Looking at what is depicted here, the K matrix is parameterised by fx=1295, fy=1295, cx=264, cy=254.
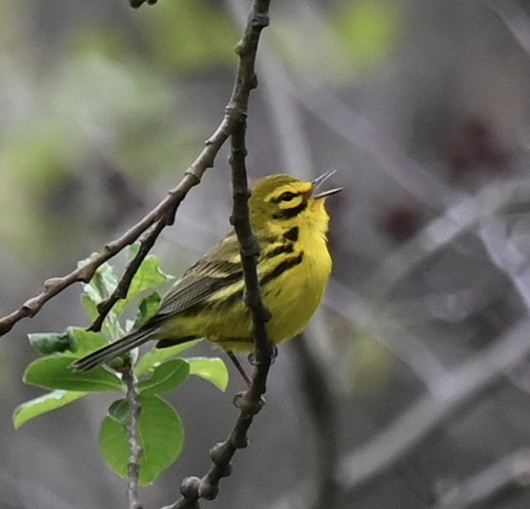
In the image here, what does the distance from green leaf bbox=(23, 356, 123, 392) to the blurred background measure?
222cm

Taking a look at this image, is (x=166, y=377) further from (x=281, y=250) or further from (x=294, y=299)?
(x=281, y=250)

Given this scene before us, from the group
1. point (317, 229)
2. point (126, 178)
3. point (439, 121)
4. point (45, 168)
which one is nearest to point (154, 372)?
point (317, 229)

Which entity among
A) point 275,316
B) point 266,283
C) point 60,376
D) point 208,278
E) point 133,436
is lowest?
point 133,436

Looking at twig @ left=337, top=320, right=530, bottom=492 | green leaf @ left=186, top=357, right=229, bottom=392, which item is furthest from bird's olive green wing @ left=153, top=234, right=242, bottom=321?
twig @ left=337, top=320, right=530, bottom=492

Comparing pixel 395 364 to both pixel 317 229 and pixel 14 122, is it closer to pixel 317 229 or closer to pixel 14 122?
pixel 14 122

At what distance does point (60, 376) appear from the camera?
2.54 metres

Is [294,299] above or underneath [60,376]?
above

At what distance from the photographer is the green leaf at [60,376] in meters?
2.51

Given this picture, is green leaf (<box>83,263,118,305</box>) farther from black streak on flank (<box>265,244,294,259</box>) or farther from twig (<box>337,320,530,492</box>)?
twig (<box>337,320,530,492</box>)

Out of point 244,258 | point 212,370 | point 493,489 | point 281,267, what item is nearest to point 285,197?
point 281,267

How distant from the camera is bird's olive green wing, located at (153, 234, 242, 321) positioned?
11.6 ft

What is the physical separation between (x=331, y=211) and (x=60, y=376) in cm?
313

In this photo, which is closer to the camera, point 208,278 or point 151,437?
point 151,437

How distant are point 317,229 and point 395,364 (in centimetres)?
417
